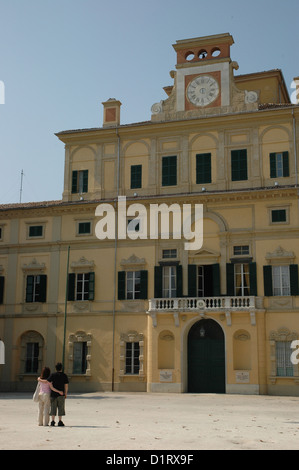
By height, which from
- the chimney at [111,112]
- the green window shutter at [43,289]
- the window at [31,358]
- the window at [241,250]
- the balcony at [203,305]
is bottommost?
the window at [31,358]

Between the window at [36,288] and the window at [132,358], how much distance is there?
6560 millimetres

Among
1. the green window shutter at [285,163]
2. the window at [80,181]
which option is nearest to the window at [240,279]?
the green window shutter at [285,163]

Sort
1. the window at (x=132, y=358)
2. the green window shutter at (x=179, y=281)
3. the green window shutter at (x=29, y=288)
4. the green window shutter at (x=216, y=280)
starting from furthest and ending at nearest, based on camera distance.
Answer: the green window shutter at (x=29, y=288) < the window at (x=132, y=358) < the green window shutter at (x=179, y=281) < the green window shutter at (x=216, y=280)

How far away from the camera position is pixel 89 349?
1487 inches

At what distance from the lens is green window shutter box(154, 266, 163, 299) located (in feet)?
120

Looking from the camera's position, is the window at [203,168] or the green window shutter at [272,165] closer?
the green window shutter at [272,165]

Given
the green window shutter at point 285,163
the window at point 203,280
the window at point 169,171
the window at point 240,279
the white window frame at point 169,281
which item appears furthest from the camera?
the window at point 169,171

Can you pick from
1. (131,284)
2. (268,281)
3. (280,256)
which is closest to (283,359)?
(268,281)

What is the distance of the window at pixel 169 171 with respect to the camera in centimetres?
3853

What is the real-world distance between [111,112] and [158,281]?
40.5 feet

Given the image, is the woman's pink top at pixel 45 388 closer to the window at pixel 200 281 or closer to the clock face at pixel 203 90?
the window at pixel 200 281

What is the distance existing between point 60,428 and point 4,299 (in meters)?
24.2

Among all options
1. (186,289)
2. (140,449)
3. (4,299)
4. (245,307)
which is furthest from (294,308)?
(140,449)

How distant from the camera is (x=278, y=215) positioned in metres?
35.8
